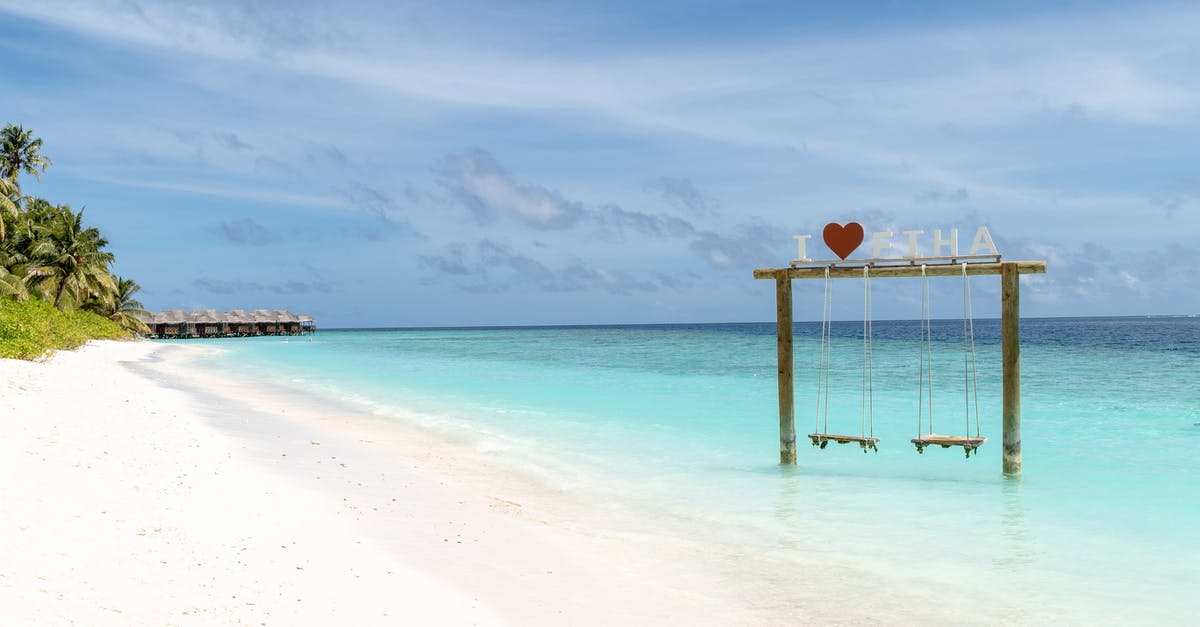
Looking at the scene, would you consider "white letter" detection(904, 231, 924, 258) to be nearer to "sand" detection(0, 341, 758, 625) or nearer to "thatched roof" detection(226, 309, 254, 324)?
Result: "sand" detection(0, 341, 758, 625)

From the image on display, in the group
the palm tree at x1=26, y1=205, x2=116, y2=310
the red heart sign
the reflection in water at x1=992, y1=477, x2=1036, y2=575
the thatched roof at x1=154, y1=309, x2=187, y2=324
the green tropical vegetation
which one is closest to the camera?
the reflection in water at x1=992, y1=477, x2=1036, y2=575

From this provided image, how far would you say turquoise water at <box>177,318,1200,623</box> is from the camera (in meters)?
8.53

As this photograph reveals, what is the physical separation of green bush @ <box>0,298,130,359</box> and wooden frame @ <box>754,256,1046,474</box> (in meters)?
22.0

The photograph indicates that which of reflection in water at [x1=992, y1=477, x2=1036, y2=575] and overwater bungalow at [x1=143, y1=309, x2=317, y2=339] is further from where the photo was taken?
overwater bungalow at [x1=143, y1=309, x2=317, y2=339]

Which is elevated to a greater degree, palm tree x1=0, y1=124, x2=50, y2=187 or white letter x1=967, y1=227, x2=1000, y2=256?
palm tree x1=0, y1=124, x2=50, y2=187

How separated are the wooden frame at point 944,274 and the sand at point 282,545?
536cm

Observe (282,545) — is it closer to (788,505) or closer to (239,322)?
(788,505)

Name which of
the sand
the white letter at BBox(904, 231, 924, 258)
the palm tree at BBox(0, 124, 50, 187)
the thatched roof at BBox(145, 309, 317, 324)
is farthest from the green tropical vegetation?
the thatched roof at BBox(145, 309, 317, 324)

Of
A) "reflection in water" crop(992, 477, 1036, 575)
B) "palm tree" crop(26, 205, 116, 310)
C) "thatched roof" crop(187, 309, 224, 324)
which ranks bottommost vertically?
"reflection in water" crop(992, 477, 1036, 575)

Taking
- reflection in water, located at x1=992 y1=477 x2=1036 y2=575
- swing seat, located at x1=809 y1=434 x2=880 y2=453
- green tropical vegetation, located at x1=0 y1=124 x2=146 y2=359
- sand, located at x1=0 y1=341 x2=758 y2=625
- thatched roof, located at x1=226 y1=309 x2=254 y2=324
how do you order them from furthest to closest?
thatched roof, located at x1=226 y1=309 x2=254 y2=324 → green tropical vegetation, located at x1=0 y1=124 x2=146 y2=359 → swing seat, located at x1=809 y1=434 x2=880 y2=453 → reflection in water, located at x1=992 y1=477 x2=1036 y2=575 → sand, located at x1=0 y1=341 x2=758 y2=625

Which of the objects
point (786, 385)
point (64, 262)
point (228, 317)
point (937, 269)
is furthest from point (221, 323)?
point (937, 269)

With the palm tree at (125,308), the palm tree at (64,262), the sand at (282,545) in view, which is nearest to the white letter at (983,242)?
the sand at (282,545)

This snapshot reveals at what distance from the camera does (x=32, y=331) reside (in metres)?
27.3

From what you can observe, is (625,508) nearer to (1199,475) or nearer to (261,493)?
(261,493)
